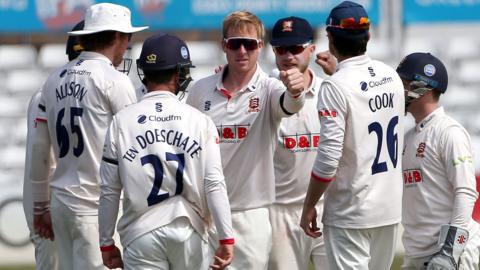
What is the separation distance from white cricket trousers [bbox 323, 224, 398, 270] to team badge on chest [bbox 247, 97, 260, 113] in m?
0.88

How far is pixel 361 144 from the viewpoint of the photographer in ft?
20.7

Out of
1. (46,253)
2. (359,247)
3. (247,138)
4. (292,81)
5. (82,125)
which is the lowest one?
(46,253)

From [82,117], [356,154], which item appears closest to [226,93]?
[82,117]

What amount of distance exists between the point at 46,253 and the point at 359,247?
2377 mm

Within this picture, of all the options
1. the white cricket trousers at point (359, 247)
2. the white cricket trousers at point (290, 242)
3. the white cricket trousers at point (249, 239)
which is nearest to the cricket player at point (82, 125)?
the white cricket trousers at point (249, 239)

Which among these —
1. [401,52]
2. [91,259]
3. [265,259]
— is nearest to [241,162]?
[265,259]

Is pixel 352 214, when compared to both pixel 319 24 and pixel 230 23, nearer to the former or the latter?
pixel 230 23

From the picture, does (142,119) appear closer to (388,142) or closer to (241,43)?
(241,43)

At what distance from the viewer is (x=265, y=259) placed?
22.8 feet

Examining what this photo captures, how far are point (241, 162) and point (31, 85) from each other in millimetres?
8308

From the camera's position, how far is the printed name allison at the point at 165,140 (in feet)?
19.1

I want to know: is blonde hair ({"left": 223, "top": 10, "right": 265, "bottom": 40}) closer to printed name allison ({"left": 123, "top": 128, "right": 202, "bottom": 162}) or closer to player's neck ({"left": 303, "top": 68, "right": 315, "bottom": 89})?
player's neck ({"left": 303, "top": 68, "right": 315, "bottom": 89})

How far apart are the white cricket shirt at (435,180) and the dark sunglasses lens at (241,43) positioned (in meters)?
1.12

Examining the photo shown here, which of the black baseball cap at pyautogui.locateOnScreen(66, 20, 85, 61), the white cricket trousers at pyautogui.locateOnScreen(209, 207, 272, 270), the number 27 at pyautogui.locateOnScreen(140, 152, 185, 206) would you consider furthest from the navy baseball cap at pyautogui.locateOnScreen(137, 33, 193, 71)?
the black baseball cap at pyautogui.locateOnScreen(66, 20, 85, 61)
